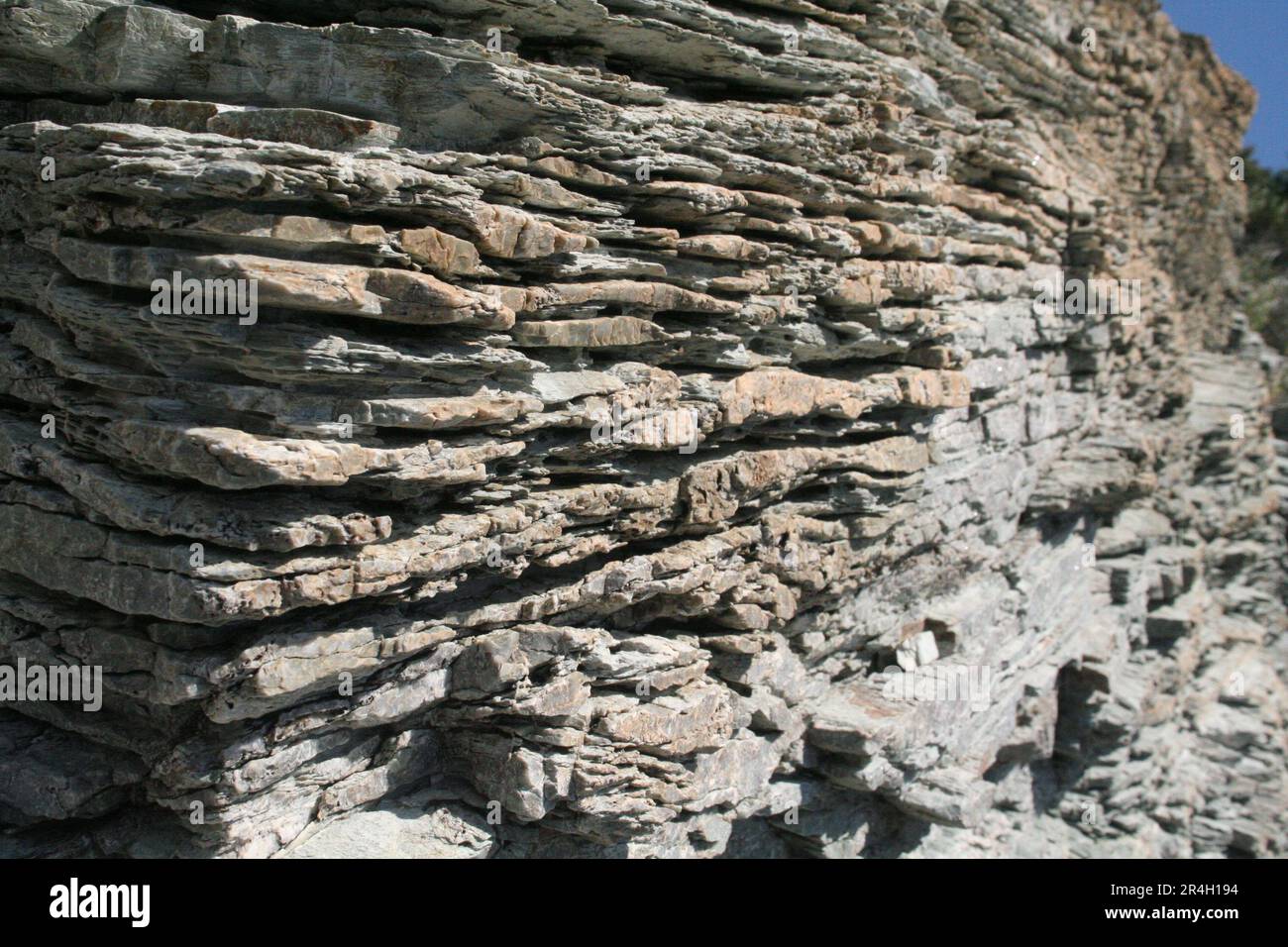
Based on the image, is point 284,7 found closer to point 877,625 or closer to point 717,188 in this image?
point 717,188

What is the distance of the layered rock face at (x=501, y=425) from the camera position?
7180mm

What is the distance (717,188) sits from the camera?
9.65 m

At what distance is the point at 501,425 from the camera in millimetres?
8242

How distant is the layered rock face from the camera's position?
23.6 ft

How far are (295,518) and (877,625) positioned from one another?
7.58 metres

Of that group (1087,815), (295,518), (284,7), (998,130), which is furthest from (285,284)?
(1087,815)
